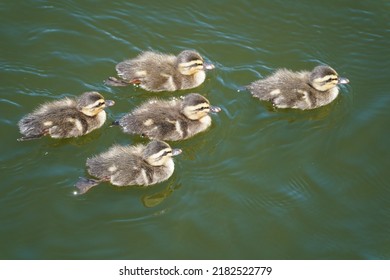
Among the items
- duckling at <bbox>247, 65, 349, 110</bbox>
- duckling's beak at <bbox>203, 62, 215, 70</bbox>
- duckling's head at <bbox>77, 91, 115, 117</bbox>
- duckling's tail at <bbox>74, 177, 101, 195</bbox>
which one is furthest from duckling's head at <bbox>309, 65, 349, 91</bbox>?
duckling's tail at <bbox>74, 177, 101, 195</bbox>

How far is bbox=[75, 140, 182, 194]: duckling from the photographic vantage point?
5.19 metres

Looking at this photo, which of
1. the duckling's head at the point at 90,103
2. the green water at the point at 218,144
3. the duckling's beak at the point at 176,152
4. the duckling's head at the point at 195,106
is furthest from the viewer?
Result: the duckling's head at the point at 195,106

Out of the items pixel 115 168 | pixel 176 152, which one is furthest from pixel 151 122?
pixel 115 168

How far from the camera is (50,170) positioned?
5312 millimetres

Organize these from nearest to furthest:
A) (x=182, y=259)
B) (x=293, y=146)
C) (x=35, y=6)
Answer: (x=182, y=259) → (x=293, y=146) → (x=35, y=6)

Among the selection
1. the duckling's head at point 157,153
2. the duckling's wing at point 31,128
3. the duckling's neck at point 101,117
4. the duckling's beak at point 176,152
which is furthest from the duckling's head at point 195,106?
the duckling's wing at point 31,128

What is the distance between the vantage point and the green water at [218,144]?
486cm

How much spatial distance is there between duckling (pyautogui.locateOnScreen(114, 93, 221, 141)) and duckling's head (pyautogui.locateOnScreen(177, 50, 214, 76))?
0.45 metres

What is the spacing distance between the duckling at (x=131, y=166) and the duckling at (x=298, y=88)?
50.5 inches

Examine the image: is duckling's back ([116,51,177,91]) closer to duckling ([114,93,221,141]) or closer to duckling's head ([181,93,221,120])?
duckling ([114,93,221,141])

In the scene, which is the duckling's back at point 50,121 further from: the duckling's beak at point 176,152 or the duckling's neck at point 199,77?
the duckling's neck at point 199,77

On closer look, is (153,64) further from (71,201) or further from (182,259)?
(182,259)
